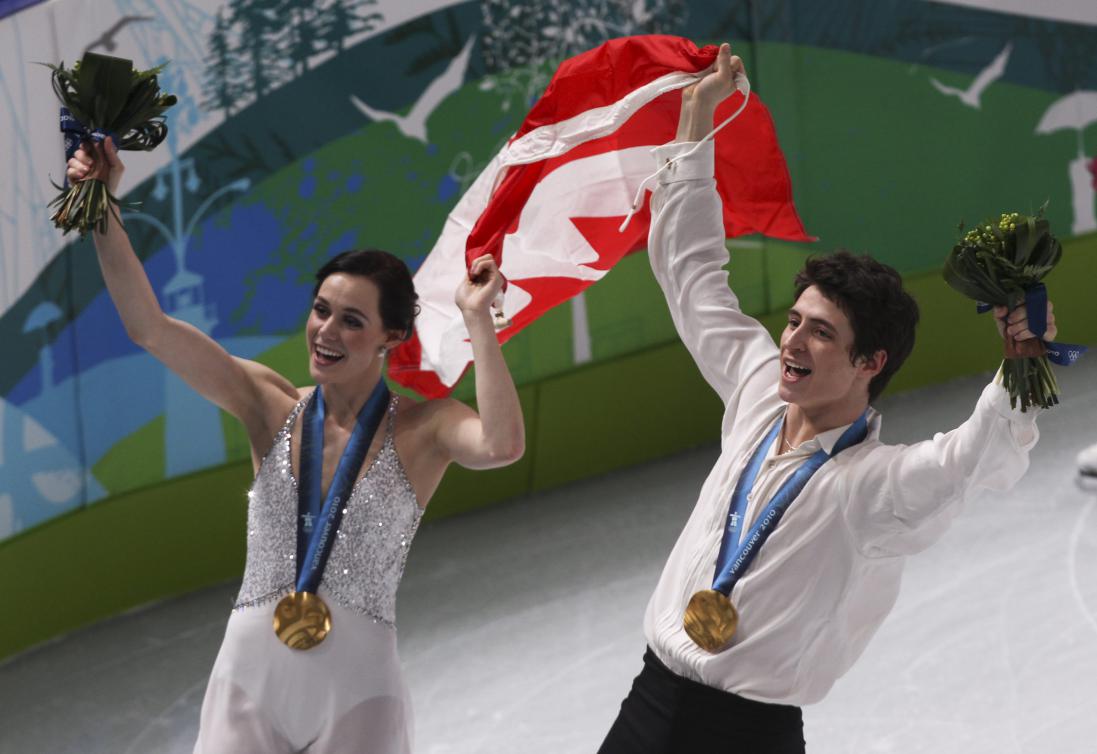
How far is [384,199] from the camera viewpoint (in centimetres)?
553

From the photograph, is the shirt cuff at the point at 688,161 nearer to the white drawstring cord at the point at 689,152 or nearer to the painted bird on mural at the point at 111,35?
the white drawstring cord at the point at 689,152

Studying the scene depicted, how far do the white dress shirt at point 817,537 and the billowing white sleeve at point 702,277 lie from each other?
0.03m

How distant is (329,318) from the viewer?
2.99 m

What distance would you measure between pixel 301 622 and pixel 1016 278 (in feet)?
4.02

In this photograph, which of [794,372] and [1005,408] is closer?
[1005,408]

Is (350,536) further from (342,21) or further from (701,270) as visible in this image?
(342,21)

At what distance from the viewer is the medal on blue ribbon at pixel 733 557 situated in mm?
2824

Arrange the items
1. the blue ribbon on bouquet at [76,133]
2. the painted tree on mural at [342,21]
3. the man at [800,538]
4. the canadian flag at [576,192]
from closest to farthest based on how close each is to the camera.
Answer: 1. the man at [800,538]
2. the blue ribbon on bouquet at [76,133]
3. the canadian flag at [576,192]
4. the painted tree on mural at [342,21]

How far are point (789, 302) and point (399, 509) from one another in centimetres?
349

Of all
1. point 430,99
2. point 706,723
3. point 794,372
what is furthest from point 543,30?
point 706,723

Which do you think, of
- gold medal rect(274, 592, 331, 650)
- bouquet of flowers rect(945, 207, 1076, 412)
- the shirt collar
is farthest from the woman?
bouquet of flowers rect(945, 207, 1076, 412)

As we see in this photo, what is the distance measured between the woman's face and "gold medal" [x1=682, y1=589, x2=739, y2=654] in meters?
0.69

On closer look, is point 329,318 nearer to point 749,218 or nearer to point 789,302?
point 749,218

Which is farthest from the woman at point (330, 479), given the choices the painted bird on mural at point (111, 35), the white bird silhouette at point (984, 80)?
the white bird silhouette at point (984, 80)
